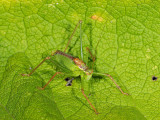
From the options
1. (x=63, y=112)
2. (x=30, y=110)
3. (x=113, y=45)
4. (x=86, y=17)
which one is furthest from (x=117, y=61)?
(x=30, y=110)

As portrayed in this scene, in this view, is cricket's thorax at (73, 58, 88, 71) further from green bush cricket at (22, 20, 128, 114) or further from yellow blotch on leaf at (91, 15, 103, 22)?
yellow blotch on leaf at (91, 15, 103, 22)

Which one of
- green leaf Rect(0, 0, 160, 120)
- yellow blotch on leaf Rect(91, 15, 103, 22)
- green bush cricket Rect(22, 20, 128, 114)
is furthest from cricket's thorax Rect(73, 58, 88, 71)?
yellow blotch on leaf Rect(91, 15, 103, 22)

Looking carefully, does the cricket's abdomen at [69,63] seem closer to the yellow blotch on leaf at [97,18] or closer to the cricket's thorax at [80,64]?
the cricket's thorax at [80,64]

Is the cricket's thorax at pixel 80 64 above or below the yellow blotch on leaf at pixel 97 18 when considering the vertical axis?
below

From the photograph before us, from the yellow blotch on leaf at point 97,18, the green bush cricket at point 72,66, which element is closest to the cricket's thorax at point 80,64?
the green bush cricket at point 72,66

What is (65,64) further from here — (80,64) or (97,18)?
(97,18)

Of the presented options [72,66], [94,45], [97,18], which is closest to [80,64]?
[72,66]

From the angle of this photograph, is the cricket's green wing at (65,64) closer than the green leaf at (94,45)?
No
